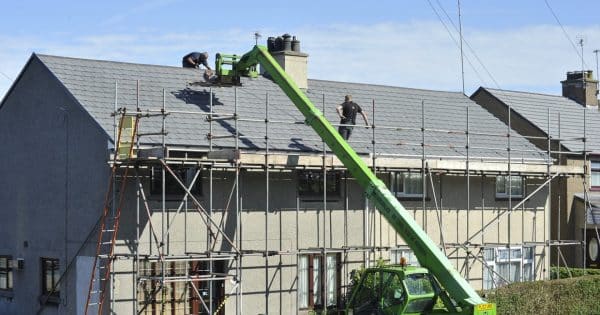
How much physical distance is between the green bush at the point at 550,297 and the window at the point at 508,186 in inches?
135

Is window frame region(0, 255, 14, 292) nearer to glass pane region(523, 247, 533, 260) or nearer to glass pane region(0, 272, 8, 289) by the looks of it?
glass pane region(0, 272, 8, 289)

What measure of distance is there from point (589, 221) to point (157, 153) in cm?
1861

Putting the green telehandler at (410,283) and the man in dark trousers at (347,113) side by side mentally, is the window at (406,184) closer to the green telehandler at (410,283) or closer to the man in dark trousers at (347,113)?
the man in dark trousers at (347,113)

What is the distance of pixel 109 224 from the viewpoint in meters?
22.7

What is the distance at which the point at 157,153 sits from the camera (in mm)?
21703

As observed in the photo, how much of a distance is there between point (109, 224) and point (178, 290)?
7.03ft

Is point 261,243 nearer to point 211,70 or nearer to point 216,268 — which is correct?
point 216,268

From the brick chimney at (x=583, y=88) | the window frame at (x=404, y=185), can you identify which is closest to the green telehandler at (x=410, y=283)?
the window frame at (x=404, y=185)

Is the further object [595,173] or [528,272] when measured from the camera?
[595,173]

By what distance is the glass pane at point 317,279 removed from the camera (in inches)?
1014

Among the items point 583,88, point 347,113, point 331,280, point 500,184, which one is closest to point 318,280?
point 331,280

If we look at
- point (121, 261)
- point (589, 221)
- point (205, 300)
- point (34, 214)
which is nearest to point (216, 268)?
point (205, 300)

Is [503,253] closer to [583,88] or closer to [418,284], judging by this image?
[418,284]

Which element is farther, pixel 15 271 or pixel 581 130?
pixel 581 130
